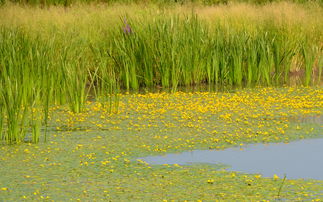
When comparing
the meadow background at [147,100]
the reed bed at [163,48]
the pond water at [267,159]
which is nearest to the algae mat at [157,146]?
the meadow background at [147,100]

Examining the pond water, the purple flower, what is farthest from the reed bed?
the pond water

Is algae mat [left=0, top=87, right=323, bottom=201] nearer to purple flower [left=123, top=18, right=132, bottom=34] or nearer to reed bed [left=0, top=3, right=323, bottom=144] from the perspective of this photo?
reed bed [left=0, top=3, right=323, bottom=144]

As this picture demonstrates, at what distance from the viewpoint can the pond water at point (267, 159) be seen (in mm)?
6449

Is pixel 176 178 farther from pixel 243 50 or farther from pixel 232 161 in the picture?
pixel 243 50

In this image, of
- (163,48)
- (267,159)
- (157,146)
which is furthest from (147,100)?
(267,159)

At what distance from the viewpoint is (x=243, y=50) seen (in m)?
13.8

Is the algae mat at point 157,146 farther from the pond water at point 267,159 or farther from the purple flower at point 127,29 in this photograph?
the purple flower at point 127,29

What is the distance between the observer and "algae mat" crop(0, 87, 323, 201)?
5.73m

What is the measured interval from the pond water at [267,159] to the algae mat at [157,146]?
8.5 inches

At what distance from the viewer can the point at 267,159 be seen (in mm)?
6984

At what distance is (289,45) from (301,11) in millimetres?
3062

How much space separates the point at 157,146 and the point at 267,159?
126 centimetres

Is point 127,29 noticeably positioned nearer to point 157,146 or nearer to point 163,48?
point 163,48

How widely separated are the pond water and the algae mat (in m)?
0.22
